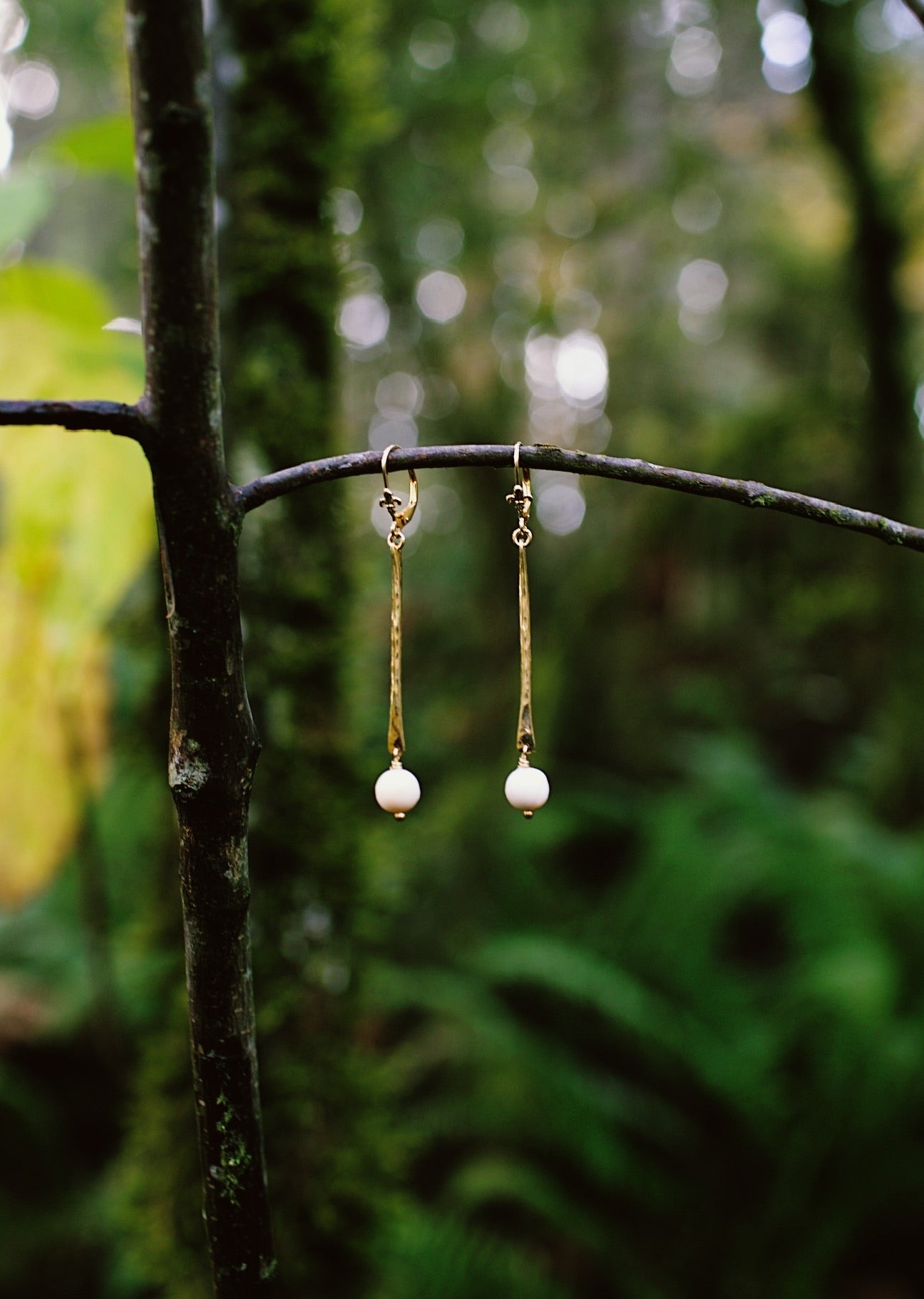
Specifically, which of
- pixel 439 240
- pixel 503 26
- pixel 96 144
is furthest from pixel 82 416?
pixel 439 240

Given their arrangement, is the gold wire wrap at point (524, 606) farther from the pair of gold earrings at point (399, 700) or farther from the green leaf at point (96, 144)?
the green leaf at point (96, 144)

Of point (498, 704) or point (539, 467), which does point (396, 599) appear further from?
point (498, 704)

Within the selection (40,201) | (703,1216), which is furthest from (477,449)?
(703,1216)

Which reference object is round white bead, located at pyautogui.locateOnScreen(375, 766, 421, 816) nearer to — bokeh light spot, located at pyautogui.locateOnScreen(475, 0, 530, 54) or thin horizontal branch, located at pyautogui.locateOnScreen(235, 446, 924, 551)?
thin horizontal branch, located at pyautogui.locateOnScreen(235, 446, 924, 551)

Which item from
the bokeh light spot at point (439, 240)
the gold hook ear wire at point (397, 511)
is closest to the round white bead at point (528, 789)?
the gold hook ear wire at point (397, 511)

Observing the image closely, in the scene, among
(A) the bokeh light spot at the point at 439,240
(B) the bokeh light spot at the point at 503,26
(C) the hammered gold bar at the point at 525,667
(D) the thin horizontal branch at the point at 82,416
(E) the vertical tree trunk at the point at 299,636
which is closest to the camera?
(D) the thin horizontal branch at the point at 82,416

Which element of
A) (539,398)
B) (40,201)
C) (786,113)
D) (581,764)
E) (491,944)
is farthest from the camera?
(539,398)

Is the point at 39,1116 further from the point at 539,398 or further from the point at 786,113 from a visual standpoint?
the point at 786,113

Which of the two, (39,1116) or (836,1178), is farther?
(39,1116)
